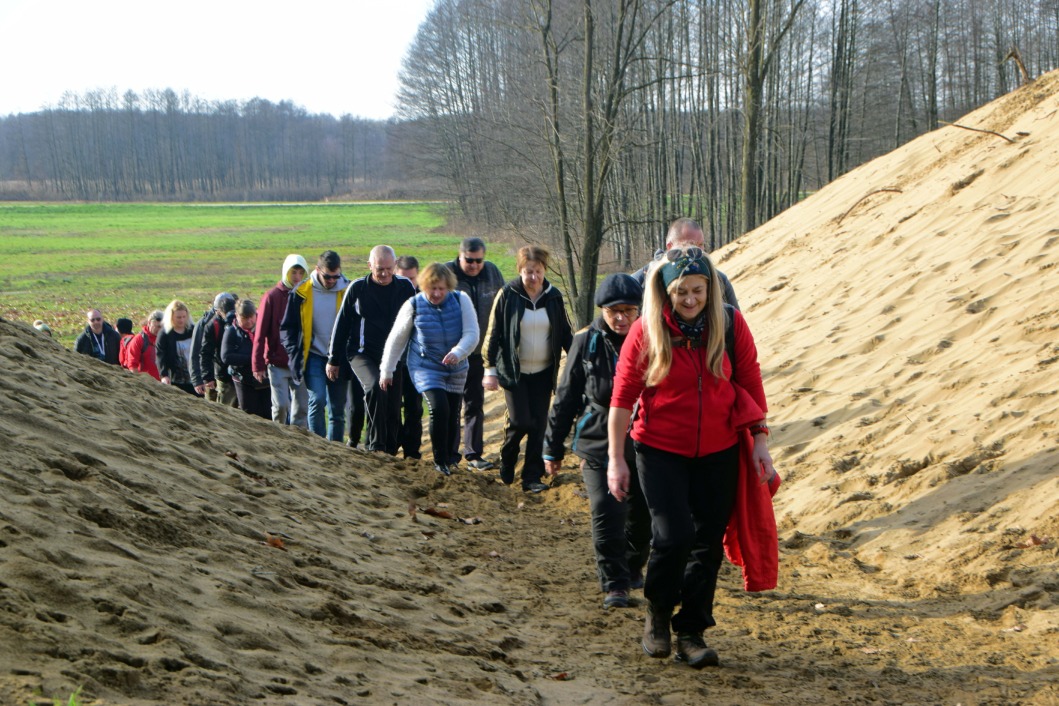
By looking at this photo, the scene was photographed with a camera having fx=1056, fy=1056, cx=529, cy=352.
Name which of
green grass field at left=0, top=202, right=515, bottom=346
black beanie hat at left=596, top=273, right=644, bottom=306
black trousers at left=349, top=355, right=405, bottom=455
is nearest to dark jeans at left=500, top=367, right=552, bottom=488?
black trousers at left=349, top=355, right=405, bottom=455

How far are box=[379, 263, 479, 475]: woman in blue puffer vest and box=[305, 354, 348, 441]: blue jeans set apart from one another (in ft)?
4.87

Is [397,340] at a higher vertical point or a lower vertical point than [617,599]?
higher

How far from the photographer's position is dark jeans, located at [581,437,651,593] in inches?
229

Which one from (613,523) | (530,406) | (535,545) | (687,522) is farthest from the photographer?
(530,406)

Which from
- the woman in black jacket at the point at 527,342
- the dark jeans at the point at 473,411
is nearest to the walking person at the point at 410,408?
the dark jeans at the point at 473,411

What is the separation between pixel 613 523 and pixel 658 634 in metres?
0.99

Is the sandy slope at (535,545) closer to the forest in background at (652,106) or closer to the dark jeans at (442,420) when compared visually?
the dark jeans at (442,420)

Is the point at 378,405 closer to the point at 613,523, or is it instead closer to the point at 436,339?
the point at 436,339

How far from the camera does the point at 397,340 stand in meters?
8.99

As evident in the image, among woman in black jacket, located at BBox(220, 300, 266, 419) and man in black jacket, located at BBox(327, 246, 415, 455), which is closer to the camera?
man in black jacket, located at BBox(327, 246, 415, 455)

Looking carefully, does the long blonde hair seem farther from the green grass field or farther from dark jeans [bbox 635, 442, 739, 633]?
the green grass field

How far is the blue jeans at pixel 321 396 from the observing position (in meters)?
10.4

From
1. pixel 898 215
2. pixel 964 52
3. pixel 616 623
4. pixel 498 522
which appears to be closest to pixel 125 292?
pixel 898 215

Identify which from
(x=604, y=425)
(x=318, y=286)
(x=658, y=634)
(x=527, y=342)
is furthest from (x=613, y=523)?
(x=318, y=286)
